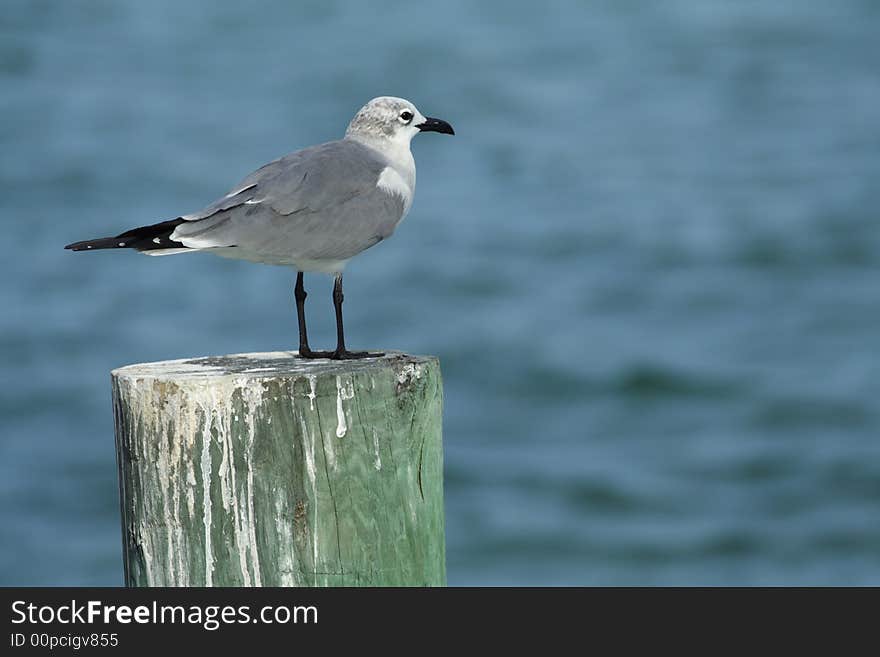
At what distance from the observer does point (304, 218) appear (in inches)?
176

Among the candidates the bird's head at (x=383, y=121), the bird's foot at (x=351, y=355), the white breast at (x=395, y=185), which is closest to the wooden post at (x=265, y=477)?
the bird's foot at (x=351, y=355)

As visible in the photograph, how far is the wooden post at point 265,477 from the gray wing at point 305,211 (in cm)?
92

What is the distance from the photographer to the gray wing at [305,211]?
4.30 meters

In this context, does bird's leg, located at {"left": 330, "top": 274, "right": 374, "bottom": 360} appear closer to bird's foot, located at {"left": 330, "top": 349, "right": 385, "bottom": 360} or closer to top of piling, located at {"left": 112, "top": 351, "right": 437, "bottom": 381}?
bird's foot, located at {"left": 330, "top": 349, "right": 385, "bottom": 360}

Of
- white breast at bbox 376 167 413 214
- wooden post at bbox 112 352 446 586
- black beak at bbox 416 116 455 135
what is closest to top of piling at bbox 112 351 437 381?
wooden post at bbox 112 352 446 586

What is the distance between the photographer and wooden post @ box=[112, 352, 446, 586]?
11.0 feet

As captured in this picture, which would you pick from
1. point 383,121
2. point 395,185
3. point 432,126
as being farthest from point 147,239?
point 432,126

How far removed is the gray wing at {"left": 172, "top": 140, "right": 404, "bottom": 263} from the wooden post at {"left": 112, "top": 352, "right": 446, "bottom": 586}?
92 centimetres

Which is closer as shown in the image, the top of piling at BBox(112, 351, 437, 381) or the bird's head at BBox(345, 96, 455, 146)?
the top of piling at BBox(112, 351, 437, 381)

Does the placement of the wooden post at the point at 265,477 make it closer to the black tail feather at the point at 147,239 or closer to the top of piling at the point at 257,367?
the top of piling at the point at 257,367

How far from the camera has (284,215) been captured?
14.5 feet
